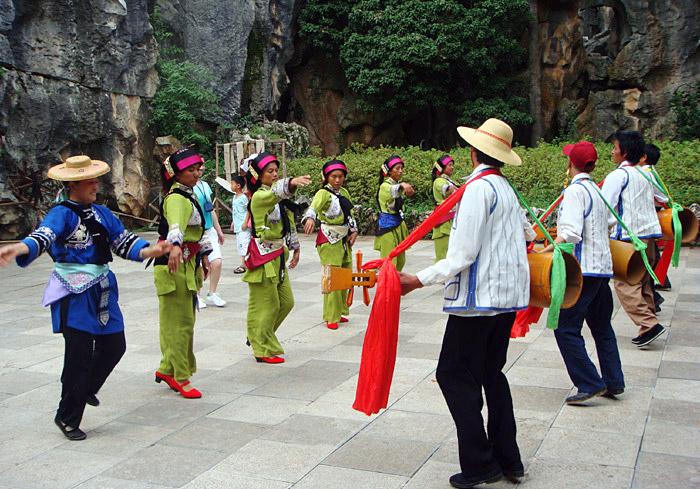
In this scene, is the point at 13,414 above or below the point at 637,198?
below

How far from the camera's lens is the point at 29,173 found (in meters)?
15.0

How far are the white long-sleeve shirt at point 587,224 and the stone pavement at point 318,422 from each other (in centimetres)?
95

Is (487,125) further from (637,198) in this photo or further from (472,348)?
(637,198)

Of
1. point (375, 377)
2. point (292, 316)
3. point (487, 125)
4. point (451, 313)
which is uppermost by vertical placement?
point (487, 125)

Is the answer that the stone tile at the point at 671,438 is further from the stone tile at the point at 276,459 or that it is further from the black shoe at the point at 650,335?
the black shoe at the point at 650,335

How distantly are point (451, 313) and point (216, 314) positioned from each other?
17.1 ft

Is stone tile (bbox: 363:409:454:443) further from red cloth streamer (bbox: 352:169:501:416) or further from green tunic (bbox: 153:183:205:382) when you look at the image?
green tunic (bbox: 153:183:205:382)

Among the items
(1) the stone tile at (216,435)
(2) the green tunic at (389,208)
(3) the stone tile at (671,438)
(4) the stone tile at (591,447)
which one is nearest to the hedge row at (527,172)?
(2) the green tunic at (389,208)

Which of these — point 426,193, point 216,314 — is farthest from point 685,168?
point 216,314

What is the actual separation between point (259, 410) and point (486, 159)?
2393 mm

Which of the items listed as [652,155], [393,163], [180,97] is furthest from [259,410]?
[180,97]

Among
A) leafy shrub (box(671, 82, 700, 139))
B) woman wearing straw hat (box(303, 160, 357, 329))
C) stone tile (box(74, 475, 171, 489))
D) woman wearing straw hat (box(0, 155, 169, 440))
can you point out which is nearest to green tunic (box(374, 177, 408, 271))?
woman wearing straw hat (box(303, 160, 357, 329))

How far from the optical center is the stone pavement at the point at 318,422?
4.07 m

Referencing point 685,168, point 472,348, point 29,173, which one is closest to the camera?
point 472,348
